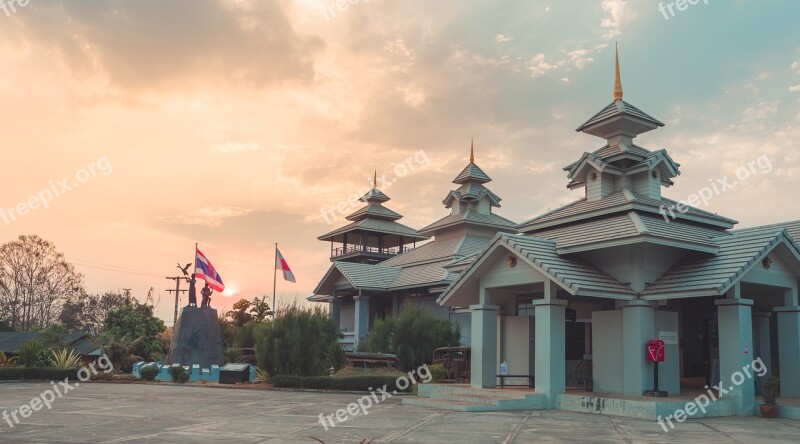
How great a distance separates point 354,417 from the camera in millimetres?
15625

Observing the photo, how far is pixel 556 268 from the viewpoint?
18578mm

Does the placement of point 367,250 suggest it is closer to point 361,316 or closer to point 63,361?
point 361,316

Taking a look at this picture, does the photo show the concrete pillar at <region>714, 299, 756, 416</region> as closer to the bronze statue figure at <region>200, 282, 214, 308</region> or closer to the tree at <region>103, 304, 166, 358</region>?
the bronze statue figure at <region>200, 282, 214, 308</region>

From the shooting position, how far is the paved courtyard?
40.0 feet

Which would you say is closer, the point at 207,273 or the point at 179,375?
the point at 179,375

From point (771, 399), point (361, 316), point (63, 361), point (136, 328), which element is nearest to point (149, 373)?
point (63, 361)

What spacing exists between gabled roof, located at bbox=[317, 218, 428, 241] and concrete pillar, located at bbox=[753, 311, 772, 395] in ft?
120

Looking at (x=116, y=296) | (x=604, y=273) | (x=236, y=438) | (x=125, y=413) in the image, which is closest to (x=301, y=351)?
(x=125, y=413)

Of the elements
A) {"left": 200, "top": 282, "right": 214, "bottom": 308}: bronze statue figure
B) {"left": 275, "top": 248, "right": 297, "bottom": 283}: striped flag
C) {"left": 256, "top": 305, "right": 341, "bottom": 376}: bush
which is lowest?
{"left": 256, "top": 305, "right": 341, "bottom": 376}: bush

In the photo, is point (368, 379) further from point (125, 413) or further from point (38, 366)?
point (38, 366)

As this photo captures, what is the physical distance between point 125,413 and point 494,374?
10.3 m

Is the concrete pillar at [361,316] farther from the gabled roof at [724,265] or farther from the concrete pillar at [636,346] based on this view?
the gabled roof at [724,265]

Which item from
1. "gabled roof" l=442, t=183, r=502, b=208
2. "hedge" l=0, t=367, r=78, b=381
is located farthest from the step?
"gabled roof" l=442, t=183, r=502, b=208

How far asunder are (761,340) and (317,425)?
552 inches
